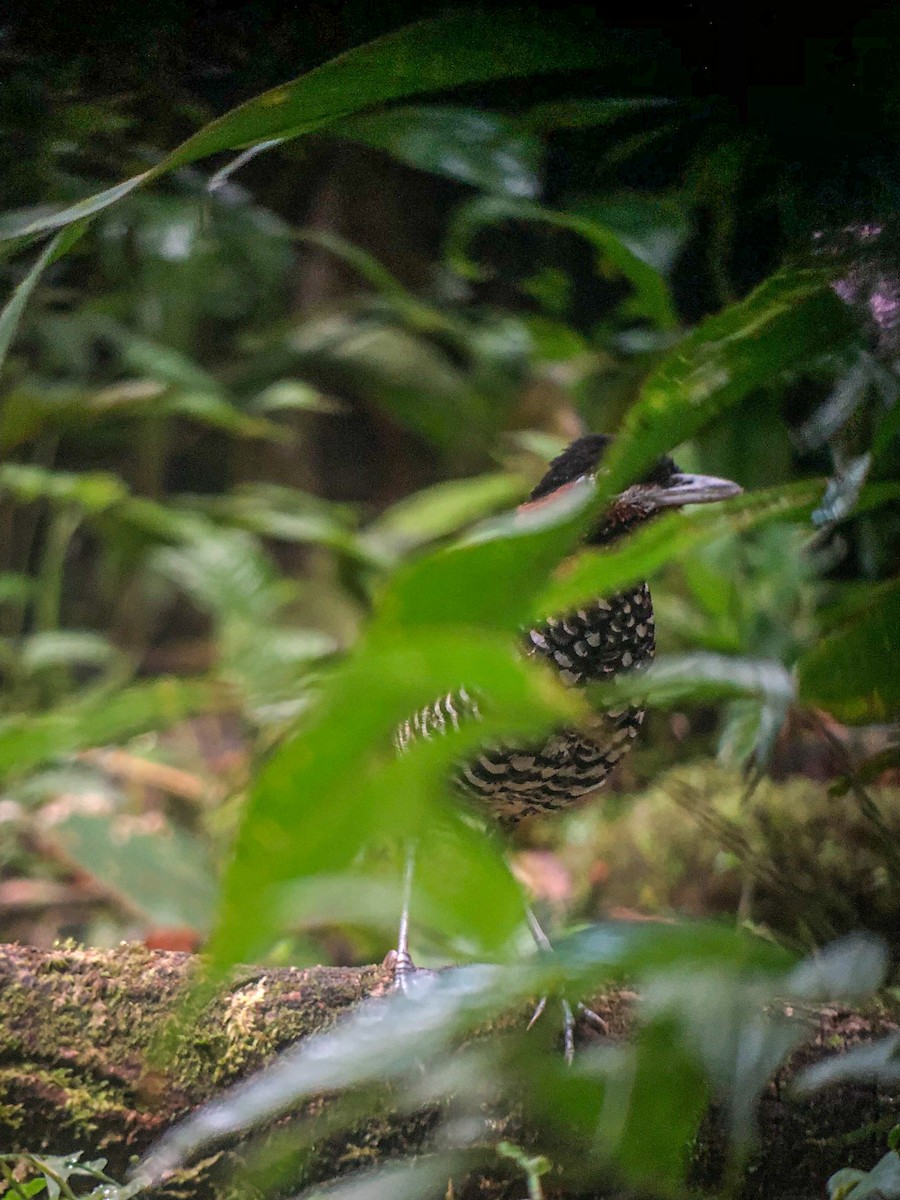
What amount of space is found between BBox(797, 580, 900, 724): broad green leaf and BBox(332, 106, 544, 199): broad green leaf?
2.89ft

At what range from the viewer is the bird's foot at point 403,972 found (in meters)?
1.44

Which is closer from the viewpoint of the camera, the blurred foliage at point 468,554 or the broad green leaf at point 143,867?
the blurred foliage at point 468,554

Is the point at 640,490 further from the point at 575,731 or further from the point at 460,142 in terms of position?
→ the point at 460,142

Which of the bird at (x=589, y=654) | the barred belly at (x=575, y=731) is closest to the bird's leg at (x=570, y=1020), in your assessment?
the bird at (x=589, y=654)

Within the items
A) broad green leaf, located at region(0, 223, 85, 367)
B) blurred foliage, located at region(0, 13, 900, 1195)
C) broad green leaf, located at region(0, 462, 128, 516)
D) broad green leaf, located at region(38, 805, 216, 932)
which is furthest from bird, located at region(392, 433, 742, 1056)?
broad green leaf, located at region(0, 462, 128, 516)

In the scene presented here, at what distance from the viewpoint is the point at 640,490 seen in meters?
1.73

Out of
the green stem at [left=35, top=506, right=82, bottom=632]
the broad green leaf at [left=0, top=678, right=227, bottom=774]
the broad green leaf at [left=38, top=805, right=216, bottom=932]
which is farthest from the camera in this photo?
the green stem at [left=35, top=506, right=82, bottom=632]

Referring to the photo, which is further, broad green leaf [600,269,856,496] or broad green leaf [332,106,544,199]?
broad green leaf [332,106,544,199]

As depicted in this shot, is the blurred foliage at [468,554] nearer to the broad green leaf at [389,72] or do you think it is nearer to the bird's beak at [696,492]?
the broad green leaf at [389,72]

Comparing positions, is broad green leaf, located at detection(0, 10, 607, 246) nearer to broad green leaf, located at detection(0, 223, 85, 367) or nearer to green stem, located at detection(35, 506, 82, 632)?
broad green leaf, located at detection(0, 223, 85, 367)

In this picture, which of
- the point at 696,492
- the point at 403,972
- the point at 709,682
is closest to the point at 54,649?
the point at 403,972

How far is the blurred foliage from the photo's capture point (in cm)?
68

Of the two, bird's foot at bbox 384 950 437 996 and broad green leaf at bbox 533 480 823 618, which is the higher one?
broad green leaf at bbox 533 480 823 618

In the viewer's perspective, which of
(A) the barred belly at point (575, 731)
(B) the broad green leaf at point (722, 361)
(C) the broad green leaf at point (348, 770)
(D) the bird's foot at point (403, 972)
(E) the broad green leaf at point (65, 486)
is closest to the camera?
(C) the broad green leaf at point (348, 770)
